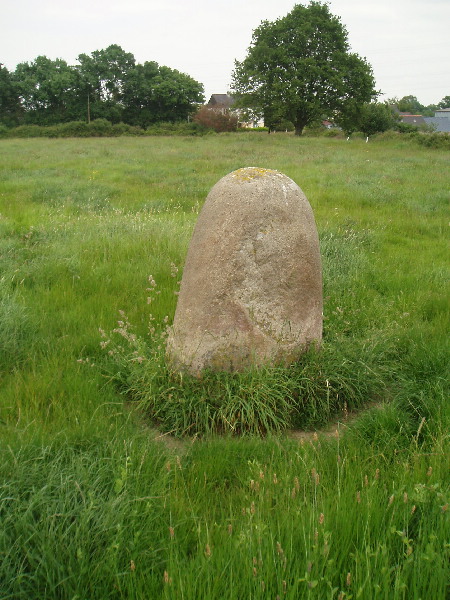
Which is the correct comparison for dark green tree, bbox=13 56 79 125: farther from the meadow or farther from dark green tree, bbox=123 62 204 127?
the meadow

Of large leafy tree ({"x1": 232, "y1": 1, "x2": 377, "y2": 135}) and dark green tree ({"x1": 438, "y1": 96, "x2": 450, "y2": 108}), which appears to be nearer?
large leafy tree ({"x1": 232, "y1": 1, "x2": 377, "y2": 135})

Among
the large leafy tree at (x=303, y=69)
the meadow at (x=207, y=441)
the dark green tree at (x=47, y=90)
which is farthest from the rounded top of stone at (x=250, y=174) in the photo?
the dark green tree at (x=47, y=90)

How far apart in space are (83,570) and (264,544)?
0.70 metres

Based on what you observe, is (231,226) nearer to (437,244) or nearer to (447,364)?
(447,364)

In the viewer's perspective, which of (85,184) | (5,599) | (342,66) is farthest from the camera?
(342,66)

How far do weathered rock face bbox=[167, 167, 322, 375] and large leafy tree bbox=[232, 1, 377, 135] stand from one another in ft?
109

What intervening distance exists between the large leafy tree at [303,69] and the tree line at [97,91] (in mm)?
21382

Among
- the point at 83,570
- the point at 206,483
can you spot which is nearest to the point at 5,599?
the point at 83,570

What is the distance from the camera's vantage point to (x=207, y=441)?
3.16 meters

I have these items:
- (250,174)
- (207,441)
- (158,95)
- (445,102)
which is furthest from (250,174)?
(445,102)

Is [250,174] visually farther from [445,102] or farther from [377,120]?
[445,102]

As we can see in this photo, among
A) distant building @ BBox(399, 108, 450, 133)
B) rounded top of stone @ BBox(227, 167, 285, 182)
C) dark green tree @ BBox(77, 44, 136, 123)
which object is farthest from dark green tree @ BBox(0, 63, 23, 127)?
rounded top of stone @ BBox(227, 167, 285, 182)

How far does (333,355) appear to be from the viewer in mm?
3840

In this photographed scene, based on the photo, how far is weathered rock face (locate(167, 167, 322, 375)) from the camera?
11.7 feet
